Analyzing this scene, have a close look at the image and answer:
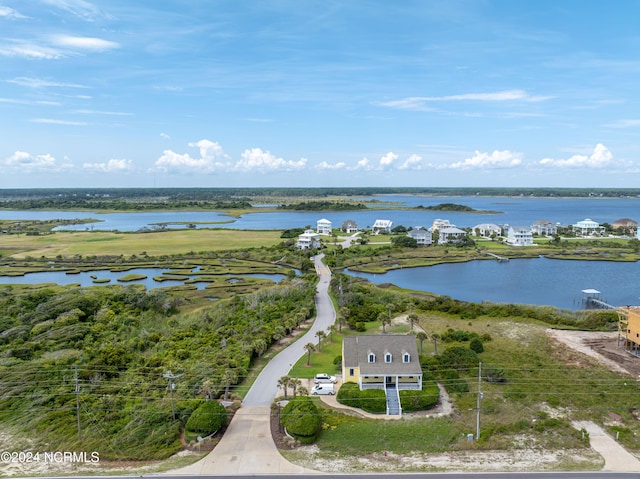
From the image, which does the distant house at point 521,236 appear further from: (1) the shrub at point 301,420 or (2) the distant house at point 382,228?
(1) the shrub at point 301,420

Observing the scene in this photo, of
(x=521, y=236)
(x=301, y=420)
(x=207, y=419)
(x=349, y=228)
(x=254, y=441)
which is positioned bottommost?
(x=254, y=441)

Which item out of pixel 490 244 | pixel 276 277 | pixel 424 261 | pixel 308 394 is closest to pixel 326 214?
pixel 490 244

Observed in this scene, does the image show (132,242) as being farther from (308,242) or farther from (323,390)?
(323,390)

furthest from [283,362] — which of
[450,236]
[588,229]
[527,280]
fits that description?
[588,229]

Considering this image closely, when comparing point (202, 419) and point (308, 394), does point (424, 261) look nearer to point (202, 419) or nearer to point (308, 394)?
point (308, 394)

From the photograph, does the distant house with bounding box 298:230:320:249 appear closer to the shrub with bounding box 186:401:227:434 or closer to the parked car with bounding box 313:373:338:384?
the parked car with bounding box 313:373:338:384

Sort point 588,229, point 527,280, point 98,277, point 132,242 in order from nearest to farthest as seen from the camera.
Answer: point 527,280, point 98,277, point 132,242, point 588,229

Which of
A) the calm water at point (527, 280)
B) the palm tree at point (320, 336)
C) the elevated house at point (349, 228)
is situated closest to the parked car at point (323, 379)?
the palm tree at point (320, 336)

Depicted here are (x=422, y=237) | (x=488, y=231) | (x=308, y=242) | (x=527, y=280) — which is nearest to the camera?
(x=527, y=280)
